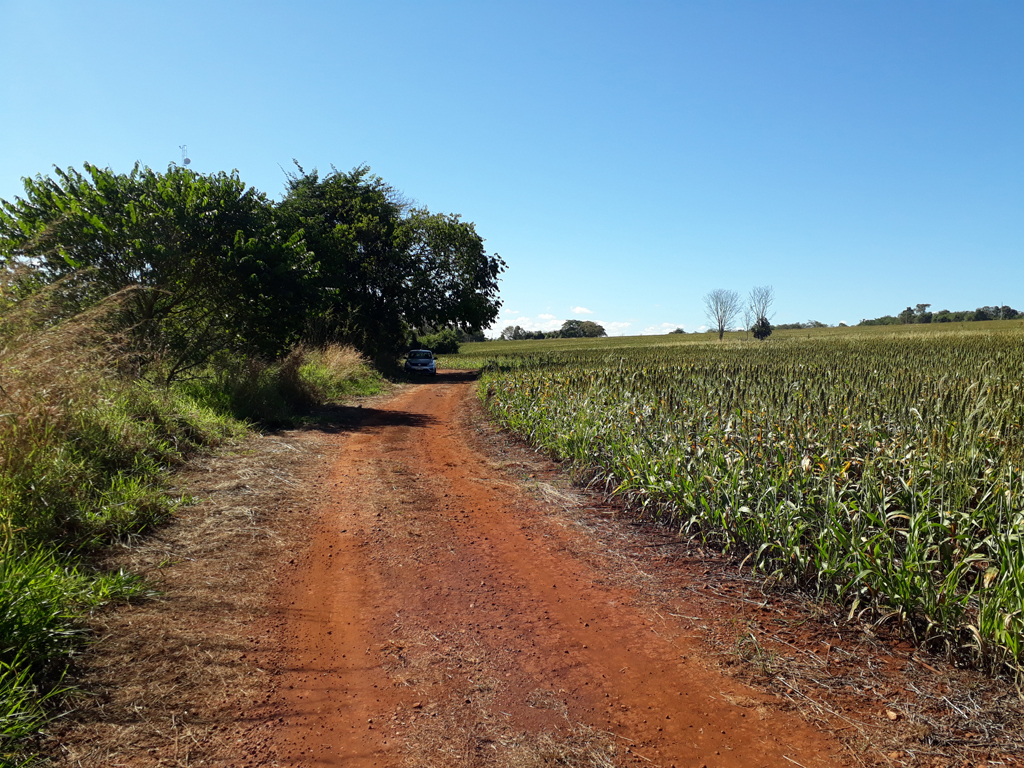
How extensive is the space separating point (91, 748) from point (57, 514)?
294 centimetres

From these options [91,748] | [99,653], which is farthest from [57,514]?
[91,748]

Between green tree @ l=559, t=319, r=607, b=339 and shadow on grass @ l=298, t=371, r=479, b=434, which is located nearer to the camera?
shadow on grass @ l=298, t=371, r=479, b=434

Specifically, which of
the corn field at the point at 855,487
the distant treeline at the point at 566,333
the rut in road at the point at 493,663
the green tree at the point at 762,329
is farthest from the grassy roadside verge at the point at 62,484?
the distant treeline at the point at 566,333

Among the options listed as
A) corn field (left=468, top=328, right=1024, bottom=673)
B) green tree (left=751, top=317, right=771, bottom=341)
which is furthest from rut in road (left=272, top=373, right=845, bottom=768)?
green tree (left=751, top=317, right=771, bottom=341)

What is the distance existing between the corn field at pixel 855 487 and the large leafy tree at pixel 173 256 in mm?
8415

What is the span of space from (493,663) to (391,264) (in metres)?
30.1

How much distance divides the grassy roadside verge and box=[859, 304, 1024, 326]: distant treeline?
96145 mm

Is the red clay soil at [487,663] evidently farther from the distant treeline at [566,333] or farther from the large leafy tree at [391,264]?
the distant treeline at [566,333]

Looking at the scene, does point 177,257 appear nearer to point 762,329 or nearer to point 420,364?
point 420,364

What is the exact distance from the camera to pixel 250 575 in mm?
4598

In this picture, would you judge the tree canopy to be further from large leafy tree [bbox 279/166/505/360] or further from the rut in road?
large leafy tree [bbox 279/166/505/360]

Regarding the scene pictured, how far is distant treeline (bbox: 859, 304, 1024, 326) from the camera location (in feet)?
279

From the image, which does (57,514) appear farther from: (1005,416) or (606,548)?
(1005,416)

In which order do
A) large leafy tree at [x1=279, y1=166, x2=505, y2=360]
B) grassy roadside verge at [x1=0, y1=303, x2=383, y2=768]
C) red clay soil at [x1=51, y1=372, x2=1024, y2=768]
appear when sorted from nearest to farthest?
1. red clay soil at [x1=51, y1=372, x2=1024, y2=768]
2. grassy roadside verge at [x1=0, y1=303, x2=383, y2=768]
3. large leafy tree at [x1=279, y1=166, x2=505, y2=360]
